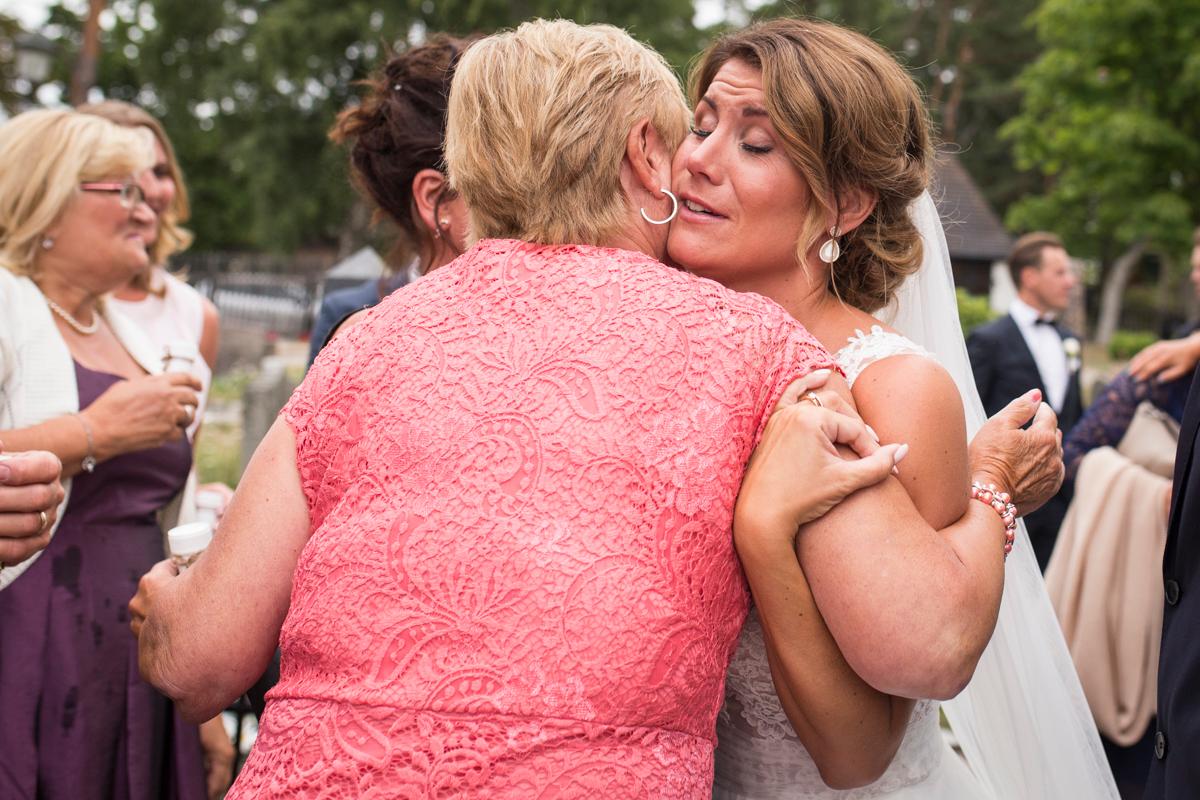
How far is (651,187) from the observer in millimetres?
1965

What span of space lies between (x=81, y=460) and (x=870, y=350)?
2.18 metres

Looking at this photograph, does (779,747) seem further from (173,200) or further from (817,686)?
(173,200)

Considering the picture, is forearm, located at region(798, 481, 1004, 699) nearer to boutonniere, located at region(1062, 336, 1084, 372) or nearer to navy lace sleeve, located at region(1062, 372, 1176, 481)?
navy lace sleeve, located at region(1062, 372, 1176, 481)

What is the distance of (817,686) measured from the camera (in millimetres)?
1919

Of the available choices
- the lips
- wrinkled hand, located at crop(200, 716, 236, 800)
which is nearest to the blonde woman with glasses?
wrinkled hand, located at crop(200, 716, 236, 800)

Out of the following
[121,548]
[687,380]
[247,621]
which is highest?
[687,380]

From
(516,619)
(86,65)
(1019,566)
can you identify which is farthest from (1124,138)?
(516,619)

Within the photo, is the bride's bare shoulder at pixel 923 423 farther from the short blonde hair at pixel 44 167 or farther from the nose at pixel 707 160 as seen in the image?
the short blonde hair at pixel 44 167

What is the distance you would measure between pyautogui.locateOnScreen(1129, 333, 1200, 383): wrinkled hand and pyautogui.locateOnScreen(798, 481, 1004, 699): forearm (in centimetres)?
320

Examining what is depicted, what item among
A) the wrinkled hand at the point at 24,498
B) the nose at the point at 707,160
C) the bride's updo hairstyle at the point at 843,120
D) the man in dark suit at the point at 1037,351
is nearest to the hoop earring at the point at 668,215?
the nose at the point at 707,160

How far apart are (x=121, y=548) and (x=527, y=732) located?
1.99m

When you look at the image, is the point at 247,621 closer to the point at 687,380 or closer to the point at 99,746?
the point at 687,380

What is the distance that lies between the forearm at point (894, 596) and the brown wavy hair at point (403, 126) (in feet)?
5.74

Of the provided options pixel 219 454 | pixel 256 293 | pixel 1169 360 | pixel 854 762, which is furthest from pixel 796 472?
pixel 256 293
